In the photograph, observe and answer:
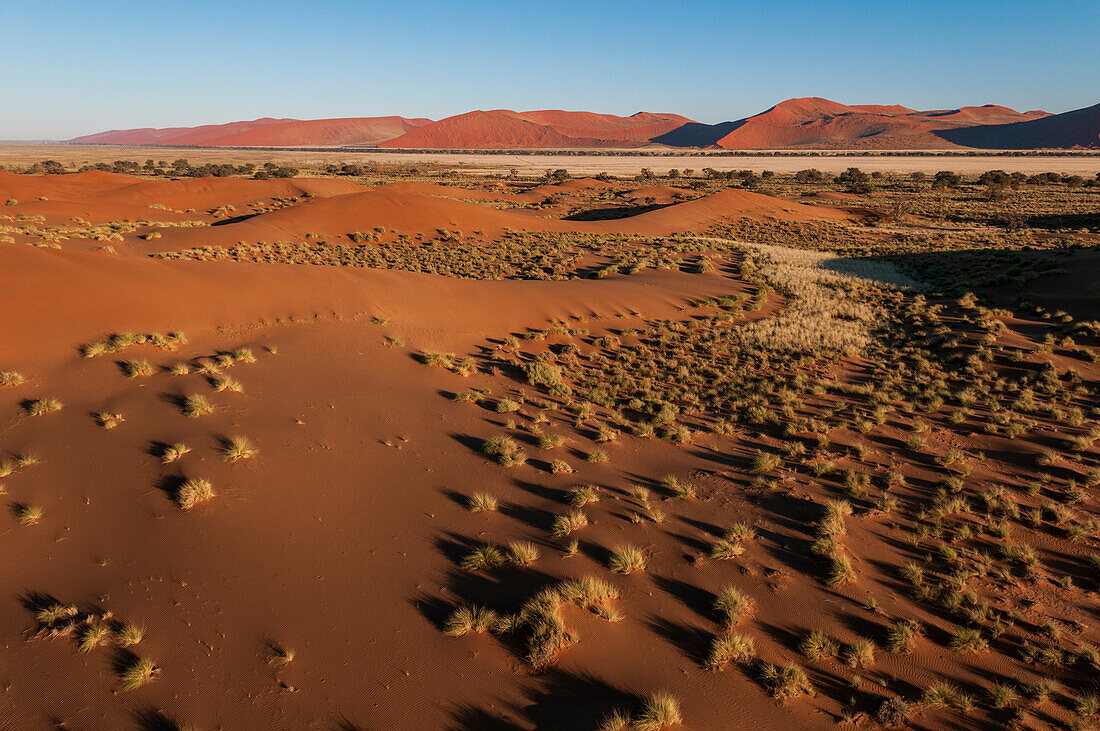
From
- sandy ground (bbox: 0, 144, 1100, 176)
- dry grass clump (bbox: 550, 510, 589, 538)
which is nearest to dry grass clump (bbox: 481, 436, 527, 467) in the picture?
dry grass clump (bbox: 550, 510, 589, 538)

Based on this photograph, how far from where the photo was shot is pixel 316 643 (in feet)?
18.1

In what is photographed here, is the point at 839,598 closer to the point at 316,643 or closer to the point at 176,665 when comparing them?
the point at 316,643

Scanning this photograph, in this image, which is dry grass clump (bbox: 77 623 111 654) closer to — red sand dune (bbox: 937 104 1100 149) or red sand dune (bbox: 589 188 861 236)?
red sand dune (bbox: 589 188 861 236)

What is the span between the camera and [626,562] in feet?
21.7

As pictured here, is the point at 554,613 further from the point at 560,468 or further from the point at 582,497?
the point at 560,468

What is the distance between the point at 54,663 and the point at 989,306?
1061 inches

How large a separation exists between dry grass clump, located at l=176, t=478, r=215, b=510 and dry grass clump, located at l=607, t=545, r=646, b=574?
5.75 m

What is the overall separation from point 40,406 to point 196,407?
253 centimetres

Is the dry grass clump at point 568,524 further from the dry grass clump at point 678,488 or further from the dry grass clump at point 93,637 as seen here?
the dry grass clump at point 93,637

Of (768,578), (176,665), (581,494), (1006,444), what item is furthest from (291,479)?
(1006,444)

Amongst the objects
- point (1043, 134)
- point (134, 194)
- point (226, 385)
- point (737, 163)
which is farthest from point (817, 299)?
point (1043, 134)

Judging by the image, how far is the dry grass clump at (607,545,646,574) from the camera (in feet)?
21.6

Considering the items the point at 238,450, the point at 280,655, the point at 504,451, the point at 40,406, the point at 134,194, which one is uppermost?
the point at 134,194

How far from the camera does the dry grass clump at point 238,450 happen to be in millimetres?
8219
